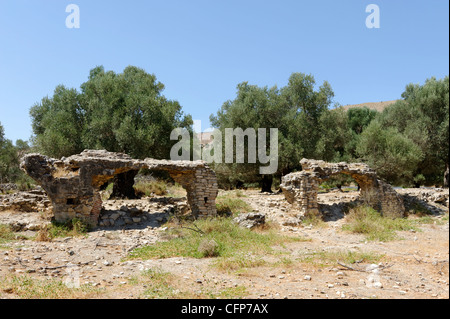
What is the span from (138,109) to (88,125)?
119 inches

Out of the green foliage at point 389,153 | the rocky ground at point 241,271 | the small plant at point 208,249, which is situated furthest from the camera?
the green foliage at point 389,153

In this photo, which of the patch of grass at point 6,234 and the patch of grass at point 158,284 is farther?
the patch of grass at point 6,234

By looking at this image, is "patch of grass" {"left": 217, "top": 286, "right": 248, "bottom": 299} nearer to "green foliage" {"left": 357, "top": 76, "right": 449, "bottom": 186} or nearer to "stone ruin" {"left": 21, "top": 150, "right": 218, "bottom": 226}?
"stone ruin" {"left": 21, "top": 150, "right": 218, "bottom": 226}

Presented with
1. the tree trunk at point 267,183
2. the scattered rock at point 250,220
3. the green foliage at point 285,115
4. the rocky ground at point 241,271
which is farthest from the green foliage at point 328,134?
the scattered rock at point 250,220

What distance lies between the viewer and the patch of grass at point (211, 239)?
882 centimetres

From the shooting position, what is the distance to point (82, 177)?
1227 centimetres

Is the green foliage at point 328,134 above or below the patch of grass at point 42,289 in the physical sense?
above

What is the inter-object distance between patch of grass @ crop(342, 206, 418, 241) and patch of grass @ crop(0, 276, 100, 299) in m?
9.20

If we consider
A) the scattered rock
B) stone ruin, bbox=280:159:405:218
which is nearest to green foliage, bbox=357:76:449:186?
stone ruin, bbox=280:159:405:218

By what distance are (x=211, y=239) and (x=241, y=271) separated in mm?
2947

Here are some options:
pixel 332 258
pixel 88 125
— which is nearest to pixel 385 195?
pixel 332 258

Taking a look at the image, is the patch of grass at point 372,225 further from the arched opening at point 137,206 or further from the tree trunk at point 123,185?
the tree trunk at point 123,185

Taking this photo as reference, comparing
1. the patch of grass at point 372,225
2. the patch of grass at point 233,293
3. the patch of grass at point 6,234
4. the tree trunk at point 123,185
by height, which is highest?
the tree trunk at point 123,185

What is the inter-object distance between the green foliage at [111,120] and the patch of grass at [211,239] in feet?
23.2
